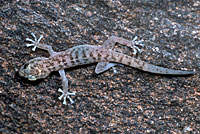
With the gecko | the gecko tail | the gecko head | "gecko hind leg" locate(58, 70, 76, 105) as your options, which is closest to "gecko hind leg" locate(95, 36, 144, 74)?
the gecko

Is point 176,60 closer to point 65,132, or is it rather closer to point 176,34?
point 176,34

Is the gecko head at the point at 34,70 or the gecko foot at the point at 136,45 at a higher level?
the gecko foot at the point at 136,45

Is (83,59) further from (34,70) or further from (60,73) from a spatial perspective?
(34,70)

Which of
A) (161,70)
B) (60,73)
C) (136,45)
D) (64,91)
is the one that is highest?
(136,45)

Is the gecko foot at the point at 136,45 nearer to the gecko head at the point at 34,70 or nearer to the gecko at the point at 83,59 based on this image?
the gecko at the point at 83,59

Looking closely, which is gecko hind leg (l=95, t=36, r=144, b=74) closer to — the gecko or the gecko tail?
the gecko

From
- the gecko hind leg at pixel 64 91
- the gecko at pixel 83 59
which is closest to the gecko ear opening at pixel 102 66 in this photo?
the gecko at pixel 83 59

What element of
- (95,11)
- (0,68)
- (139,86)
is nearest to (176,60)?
(139,86)

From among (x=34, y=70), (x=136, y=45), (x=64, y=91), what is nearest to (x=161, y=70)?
(x=136, y=45)
